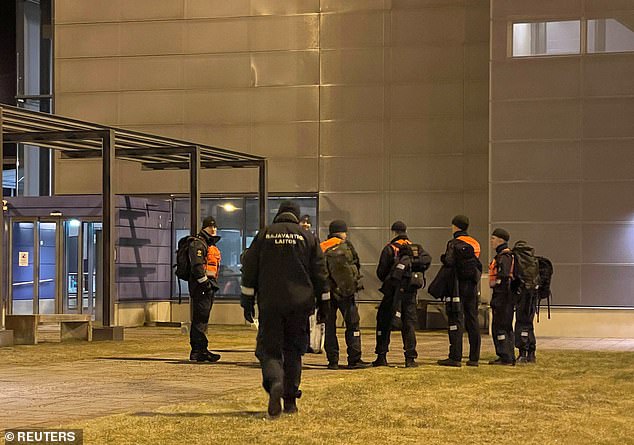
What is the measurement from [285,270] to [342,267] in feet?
15.1

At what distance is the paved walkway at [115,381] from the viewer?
11.1m

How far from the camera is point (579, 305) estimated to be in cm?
2373

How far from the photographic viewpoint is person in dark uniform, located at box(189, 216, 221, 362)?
16188 mm

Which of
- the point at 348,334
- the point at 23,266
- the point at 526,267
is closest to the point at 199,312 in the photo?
the point at 348,334

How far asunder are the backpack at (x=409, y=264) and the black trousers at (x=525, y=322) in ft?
6.38

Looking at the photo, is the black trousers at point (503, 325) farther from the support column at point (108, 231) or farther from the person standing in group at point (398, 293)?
the support column at point (108, 231)

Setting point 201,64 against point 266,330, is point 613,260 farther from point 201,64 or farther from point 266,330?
point 266,330

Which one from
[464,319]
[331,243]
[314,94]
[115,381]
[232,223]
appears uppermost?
[314,94]

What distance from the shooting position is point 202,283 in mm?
16203

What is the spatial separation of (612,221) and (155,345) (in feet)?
31.6

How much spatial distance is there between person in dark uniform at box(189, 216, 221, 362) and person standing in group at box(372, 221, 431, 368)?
7.92ft

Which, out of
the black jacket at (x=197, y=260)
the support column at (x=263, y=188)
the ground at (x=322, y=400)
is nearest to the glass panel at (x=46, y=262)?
the support column at (x=263, y=188)

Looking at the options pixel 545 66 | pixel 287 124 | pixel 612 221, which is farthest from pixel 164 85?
pixel 612 221

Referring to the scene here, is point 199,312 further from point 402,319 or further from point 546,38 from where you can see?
point 546,38
